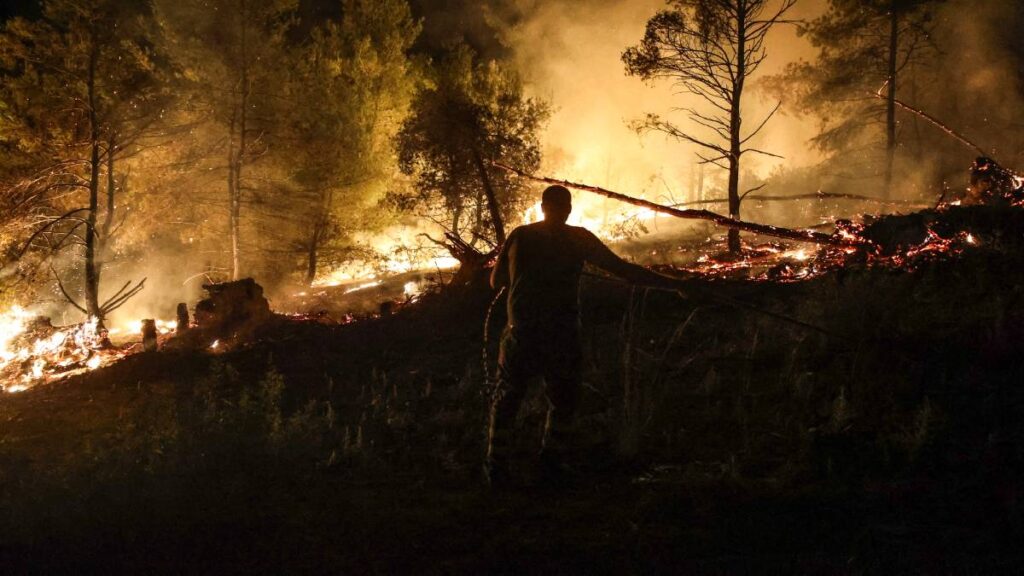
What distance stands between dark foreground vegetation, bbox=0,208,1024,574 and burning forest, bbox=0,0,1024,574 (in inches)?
1.1

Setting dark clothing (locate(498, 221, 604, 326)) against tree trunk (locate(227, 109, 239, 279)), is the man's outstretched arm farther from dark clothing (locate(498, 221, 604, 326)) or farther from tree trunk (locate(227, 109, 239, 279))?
tree trunk (locate(227, 109, 239, 279))

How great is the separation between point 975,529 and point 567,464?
2426mm

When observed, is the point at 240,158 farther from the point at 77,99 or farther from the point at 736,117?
the point at 736,117

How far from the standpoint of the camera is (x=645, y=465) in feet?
16.7

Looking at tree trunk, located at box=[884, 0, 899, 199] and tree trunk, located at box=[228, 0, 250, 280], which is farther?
tree trunk, located at box=[228, 0, 250, 280]

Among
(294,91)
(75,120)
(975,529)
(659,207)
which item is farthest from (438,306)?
(294,91)

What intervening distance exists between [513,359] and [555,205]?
1.11 metres

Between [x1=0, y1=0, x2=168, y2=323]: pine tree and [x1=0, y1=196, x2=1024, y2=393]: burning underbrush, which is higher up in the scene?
[x1=0, y1=0, x2=168, y2=323]: pine tree

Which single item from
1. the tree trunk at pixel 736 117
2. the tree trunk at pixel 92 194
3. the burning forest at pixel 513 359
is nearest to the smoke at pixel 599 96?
the burning forest at pixel 513 359

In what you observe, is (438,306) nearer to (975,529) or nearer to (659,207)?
(659,207)

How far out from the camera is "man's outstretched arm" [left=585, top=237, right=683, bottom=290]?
499cm

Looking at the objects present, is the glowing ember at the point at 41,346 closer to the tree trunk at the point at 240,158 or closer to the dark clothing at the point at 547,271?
the tree trunk at the point at 240,158

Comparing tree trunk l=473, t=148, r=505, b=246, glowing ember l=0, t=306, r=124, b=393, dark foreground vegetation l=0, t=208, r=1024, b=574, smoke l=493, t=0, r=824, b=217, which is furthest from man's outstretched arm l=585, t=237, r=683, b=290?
smoke l=493, t=0, r=824, b=217

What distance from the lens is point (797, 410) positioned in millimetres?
5609
